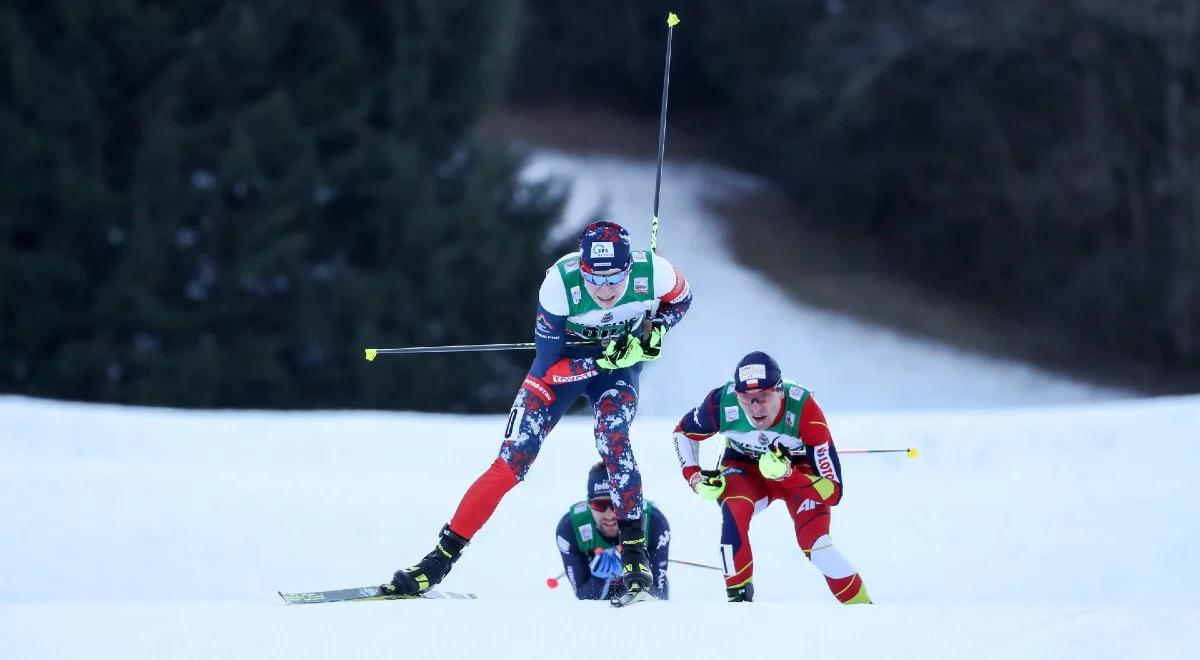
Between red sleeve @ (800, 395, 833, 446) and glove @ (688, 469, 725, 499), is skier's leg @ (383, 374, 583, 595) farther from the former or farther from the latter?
red sleeve @ (800, 395, 833, 446)

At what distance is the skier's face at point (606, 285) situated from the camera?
19.6 feet

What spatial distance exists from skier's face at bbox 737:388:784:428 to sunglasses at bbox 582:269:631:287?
811 millimetres

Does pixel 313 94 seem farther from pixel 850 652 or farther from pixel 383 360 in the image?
pixel 850 652

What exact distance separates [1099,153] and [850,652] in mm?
17823

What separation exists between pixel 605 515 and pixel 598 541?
0.22 meters

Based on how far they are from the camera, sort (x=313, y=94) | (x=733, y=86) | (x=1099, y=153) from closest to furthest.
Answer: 1. (x=313, y=94)
2. (x=1099, y=153)
3. (x=733, y=86)

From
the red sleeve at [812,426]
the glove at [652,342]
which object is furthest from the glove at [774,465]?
the glove at [652,342]

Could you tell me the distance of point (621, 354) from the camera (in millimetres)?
6105

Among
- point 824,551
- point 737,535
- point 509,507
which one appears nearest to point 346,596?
point 737,535

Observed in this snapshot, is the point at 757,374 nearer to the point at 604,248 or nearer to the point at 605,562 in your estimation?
the point at 604,248

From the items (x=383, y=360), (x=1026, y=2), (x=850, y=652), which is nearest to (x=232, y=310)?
(x=383, y=360)

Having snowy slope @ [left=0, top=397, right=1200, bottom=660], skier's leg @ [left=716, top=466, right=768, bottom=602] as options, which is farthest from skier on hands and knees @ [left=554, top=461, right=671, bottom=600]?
skier's leg @ [left=716, top=466, right=768, bottom=602]

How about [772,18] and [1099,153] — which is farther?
[772,18]

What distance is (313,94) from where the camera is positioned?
18.5 metres
